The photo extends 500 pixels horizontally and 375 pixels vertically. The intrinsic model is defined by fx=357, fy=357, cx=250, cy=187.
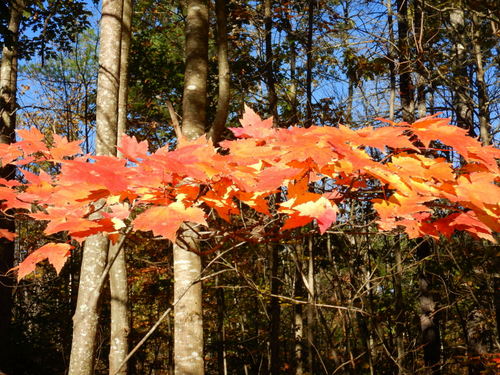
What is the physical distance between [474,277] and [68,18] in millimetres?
8953

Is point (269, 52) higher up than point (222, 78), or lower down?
higher up

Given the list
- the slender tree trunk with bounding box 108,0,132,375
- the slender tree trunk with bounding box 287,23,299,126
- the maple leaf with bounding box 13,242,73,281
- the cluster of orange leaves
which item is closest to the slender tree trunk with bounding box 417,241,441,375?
the slender tree trunk with bounding box 287,23,299,126

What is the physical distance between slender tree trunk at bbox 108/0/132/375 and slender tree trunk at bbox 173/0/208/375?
1.10m

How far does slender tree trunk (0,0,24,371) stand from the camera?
5.68 meters

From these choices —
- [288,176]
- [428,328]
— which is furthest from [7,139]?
[428,328]

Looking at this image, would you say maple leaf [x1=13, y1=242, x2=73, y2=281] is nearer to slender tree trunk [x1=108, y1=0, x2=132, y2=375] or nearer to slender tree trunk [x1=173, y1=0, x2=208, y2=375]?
slender tree trunk [x1=173, y1=0, x2=208, y2=375]

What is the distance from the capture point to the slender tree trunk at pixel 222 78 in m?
Answer: 2.27

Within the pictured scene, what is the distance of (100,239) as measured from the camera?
1922mm

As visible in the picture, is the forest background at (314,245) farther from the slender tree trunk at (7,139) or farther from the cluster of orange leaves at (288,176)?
the cluster of orange leaves at (288,176)

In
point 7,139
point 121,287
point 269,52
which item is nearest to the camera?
point 121,287

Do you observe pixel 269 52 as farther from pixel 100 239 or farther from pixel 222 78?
pixel 100 239

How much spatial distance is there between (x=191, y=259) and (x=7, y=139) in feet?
18.9

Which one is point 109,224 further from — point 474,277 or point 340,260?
point 474,277

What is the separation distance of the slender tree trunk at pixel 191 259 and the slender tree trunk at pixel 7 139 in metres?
4.00
